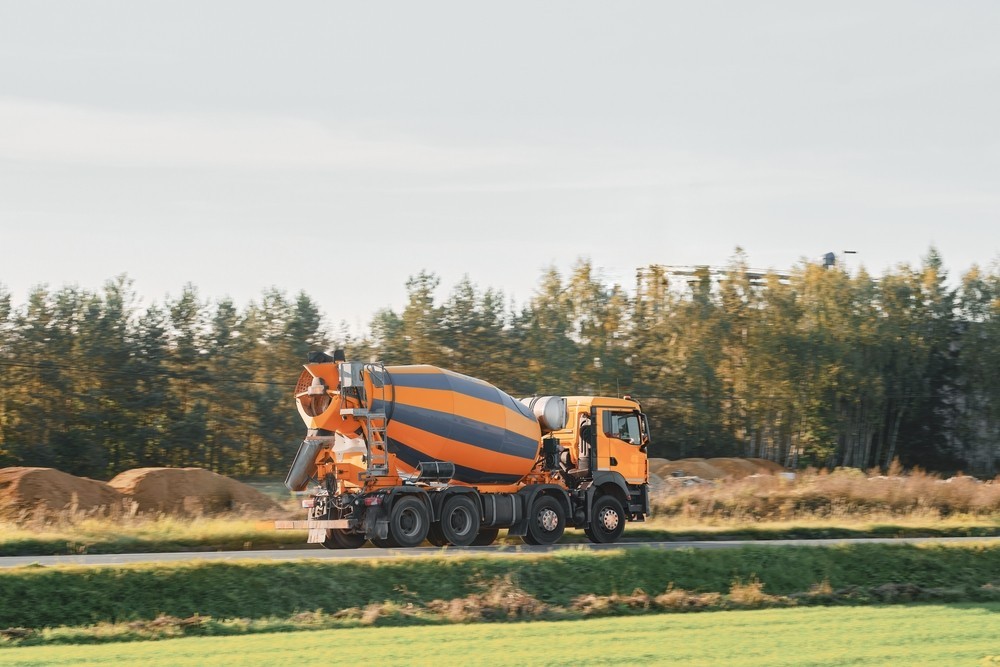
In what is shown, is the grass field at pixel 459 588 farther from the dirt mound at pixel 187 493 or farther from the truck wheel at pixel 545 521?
the dirt mound at pixel 187 493

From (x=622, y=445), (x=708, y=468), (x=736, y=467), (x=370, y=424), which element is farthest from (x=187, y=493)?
(x=736, y=467)

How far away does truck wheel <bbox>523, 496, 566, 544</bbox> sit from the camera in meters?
28.1

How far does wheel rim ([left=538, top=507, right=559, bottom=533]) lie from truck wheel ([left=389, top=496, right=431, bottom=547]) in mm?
3465

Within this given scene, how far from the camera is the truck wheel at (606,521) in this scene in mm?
29359

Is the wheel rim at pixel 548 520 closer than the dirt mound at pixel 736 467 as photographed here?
Yes

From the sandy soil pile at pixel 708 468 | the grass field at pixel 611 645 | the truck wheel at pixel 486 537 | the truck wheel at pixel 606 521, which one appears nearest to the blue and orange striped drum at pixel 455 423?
the truck wheel at pixel 486 537

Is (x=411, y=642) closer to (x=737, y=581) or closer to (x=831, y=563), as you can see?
(x=737, y=581)

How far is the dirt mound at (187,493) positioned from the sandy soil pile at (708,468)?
18381 millimetres

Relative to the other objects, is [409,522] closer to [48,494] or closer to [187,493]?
[48,494]

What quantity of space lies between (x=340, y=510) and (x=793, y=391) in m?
48.5

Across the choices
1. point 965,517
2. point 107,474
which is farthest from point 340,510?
point 107,474

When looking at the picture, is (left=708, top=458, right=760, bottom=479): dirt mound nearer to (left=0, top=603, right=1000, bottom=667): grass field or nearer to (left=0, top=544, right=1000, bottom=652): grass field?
(left=0, top=544, right=1000, bottom=652): grass field

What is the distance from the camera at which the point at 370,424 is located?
994 inches

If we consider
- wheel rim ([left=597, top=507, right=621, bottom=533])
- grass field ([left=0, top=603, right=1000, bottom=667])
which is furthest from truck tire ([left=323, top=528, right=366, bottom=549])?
grass field ([left=0, top=603, right=1000, bottom=667])
